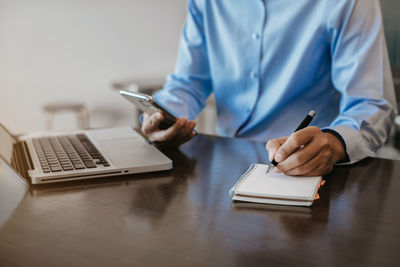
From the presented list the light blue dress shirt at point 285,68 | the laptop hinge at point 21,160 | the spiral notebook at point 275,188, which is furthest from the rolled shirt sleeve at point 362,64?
the laptop hinge at point 21,160

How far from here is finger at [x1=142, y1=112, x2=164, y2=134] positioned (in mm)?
1159

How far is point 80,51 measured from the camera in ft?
10.9

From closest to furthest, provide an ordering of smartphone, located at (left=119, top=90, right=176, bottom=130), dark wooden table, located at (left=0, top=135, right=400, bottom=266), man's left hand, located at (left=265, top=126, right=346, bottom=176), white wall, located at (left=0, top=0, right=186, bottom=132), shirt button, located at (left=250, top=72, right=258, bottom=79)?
dark wooden table, located at (left=0, top=135, right=400, bottom=266), man's left hand, located at (left=265, top=126, right=346, bottom=176), smartphone, located at (left=119, top=90, right=176, bottom=130), shirt button, located at (left=250, top=72, right=258, bottom=79), white wall, located at (left=0, top=0, right=186, bottom=132)

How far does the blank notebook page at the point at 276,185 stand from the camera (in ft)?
2.61

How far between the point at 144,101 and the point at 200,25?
2.00 feet

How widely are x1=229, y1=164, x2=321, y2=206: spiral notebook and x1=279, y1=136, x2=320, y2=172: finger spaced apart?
0.07 feet

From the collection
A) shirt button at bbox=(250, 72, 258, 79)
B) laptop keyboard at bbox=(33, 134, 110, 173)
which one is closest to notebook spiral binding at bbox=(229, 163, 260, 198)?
laptop keyboard at bbox=(33, 134, 110, 173)

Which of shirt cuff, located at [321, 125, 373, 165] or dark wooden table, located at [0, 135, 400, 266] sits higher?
dark wooden table, located at [0, 135, 400, 266]

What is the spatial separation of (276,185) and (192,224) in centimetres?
21

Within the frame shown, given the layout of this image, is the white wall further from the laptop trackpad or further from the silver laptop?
the laptop trackpad

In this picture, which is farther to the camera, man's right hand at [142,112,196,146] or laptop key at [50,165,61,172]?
man's right hand at [142,112,196,146]

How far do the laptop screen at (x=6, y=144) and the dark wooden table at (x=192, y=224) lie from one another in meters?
0.09

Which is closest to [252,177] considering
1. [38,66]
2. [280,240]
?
[280,240]

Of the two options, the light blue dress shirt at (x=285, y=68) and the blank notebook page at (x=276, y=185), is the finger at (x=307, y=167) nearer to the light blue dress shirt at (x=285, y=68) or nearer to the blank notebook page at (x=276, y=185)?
the blank notebook page at (x=276, y=185)
